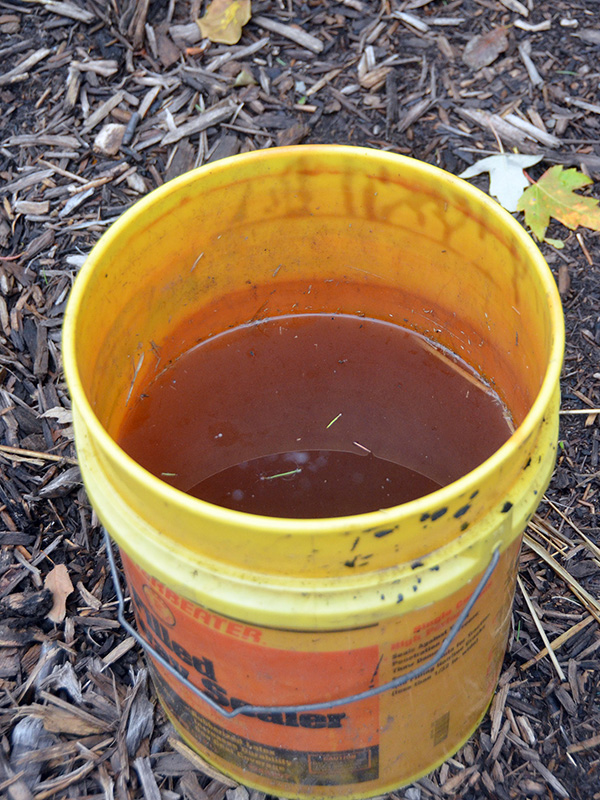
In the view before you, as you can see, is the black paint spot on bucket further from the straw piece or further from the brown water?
the straw piece

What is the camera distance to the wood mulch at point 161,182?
155cm

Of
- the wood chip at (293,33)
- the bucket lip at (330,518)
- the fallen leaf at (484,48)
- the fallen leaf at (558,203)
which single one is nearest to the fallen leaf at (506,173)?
the fallen leaf at (558,203)

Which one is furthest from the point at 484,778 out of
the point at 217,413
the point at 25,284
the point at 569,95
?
the point at 569,95

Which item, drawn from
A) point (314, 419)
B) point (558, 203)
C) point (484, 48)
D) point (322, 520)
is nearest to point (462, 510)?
point (322, 520)

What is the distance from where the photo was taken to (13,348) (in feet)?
6.74

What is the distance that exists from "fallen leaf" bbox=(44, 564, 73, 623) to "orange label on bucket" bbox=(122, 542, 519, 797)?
355 millimetres

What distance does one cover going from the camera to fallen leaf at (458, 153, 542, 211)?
2.27 metres

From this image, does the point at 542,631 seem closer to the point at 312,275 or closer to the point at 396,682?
the point at 396,682

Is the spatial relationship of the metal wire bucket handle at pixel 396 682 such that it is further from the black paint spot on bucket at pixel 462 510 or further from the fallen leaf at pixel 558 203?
the fallen leaf at pixel 558 203

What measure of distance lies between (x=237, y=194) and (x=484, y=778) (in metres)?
1.18

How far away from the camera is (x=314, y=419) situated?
1725mm

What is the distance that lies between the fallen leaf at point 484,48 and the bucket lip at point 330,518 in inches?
52.8

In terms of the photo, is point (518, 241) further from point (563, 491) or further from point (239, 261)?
point (563, 491)

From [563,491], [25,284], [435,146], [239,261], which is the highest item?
[239,261]
